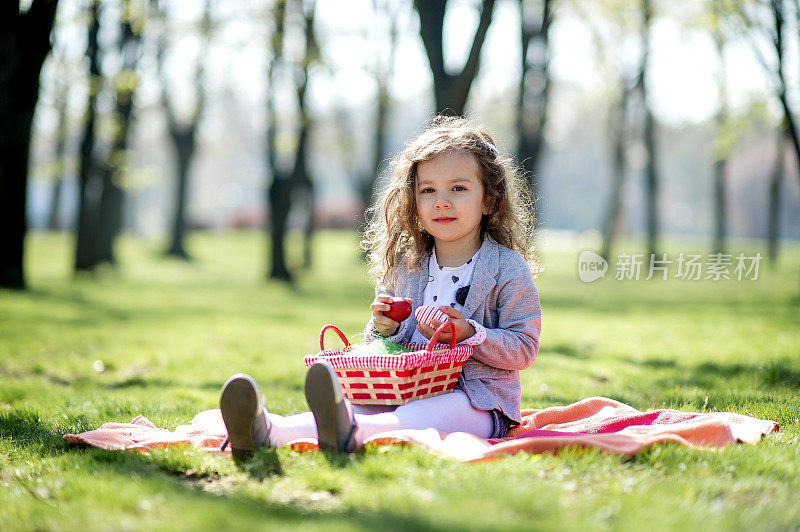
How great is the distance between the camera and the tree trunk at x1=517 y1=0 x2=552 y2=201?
1380 centimetres

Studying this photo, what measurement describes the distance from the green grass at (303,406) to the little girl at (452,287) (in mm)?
183

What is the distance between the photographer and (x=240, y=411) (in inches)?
113

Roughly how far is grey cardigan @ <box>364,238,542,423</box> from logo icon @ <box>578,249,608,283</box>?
1705 cm

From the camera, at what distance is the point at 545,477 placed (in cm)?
255

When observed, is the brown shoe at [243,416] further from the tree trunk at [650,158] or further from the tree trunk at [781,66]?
the tree trunk at [650,158]

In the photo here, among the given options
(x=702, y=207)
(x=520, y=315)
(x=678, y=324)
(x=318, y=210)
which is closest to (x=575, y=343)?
(x=678, y=324)

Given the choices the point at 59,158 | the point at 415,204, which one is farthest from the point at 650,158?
the point at 415,204

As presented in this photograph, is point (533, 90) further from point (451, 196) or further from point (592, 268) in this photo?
point (451, 196)

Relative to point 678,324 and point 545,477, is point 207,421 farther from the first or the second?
point 678,324

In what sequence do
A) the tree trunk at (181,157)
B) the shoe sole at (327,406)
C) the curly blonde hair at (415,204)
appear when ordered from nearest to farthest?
the shoe sole at (327,406)
the curly blonde hair at (415,204)
the tree trunk at (181,157)

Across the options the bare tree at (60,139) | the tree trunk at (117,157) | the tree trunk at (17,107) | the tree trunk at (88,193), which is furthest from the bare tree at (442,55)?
the bare tree at (60,139)

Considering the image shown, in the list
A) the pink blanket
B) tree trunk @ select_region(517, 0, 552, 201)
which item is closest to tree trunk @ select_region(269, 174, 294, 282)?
tree trunk @ select_region(517, 0, 552, 201)

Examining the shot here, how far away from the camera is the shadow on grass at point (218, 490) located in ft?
7.04

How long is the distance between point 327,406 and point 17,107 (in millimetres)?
8622
